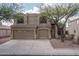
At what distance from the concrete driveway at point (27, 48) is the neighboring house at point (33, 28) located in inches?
3.8

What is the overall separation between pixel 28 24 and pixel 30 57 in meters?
0.62

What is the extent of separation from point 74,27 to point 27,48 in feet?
3.22

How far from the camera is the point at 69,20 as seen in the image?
3.45 metres

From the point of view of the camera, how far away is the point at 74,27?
3.41m

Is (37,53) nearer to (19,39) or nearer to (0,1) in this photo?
(19,39)

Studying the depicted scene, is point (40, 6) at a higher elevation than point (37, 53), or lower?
higher

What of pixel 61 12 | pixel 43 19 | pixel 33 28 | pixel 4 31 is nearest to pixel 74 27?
pixel 61 12

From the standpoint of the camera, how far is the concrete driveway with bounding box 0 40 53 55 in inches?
135

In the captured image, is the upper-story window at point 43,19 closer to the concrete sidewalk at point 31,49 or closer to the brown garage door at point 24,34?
the brown garage door at point 24,34

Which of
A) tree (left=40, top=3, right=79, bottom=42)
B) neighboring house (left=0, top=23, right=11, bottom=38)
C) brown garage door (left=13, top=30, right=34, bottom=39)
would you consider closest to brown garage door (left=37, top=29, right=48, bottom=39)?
brown garage door (left=13, top=30, right=34, bottom=39)

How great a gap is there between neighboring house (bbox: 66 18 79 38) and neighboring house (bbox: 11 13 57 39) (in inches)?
11.0

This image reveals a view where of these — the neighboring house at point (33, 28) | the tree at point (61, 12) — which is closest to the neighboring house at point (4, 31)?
the neighboring house at point (33, 28)

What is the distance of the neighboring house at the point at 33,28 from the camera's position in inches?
134

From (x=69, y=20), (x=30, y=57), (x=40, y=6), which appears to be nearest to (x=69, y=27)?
(x=69, y=20)
